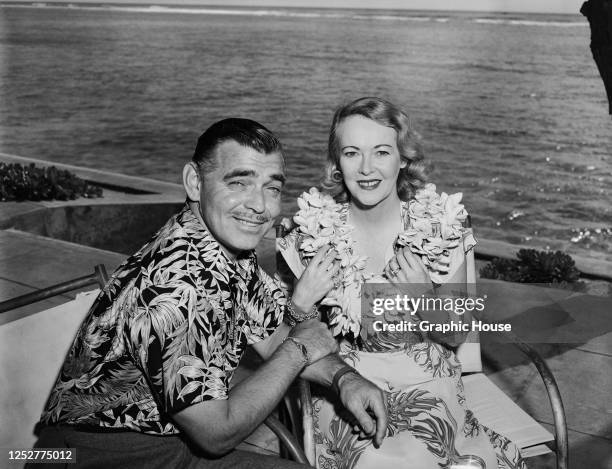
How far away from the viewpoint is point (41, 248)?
6.20m

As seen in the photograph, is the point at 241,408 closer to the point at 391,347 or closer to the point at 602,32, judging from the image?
the point at 391,347

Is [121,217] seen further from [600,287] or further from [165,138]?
[165,138]

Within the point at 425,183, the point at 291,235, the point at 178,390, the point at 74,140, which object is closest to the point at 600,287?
the point at 425,183

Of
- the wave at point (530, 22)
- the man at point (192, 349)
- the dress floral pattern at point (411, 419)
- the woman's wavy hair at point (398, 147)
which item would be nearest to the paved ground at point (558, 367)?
the dress floral pattern at point (411, 419)

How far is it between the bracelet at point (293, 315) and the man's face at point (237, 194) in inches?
15.5

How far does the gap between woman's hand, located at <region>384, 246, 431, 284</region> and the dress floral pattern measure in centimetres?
16

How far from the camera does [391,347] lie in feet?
8.59

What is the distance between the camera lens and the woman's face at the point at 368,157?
2754 millimetres

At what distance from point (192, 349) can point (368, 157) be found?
1280 mm

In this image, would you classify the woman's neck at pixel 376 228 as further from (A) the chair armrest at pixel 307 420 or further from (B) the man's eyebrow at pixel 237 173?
(B) the man's eyebrow at pixel 237 173

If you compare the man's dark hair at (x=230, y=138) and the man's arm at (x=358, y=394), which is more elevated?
the man's dark hair at (x=230, y=138)

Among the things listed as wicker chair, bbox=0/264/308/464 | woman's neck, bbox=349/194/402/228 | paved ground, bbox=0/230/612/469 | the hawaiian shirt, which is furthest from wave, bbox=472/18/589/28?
the hawaiian shirt

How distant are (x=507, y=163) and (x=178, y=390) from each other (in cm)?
2191

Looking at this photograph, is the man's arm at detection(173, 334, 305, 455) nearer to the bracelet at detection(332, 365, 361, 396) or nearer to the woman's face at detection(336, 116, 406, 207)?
the bracelet at detection(332, 365, 361, 396)
